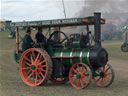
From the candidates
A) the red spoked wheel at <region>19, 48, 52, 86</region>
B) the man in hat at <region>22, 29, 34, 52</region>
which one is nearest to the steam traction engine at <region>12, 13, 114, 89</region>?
the red spoked wheel at <region>19, 48, 52, 86</region>

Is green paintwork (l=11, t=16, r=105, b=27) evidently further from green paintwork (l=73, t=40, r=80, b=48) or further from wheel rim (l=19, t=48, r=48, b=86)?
wheel rim (l=19, t=48, r=48, b=86)

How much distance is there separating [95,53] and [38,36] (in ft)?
7.31

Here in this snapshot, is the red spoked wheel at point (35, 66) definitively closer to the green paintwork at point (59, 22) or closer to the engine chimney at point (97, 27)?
the green paintwork at point (59, 22)

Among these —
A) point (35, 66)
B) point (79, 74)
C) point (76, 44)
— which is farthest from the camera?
point (35, 66)

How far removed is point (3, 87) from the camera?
831cm

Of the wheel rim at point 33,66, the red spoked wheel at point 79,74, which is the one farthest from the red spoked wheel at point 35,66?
the red spoked wheel at point 79,74

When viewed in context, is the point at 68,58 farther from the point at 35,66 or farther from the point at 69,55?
the point at 35,66

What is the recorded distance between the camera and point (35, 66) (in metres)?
8.92

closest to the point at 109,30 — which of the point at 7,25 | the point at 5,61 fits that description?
the point at 5,61

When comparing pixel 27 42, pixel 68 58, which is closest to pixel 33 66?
pixel 27 42

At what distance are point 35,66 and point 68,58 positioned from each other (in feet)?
3.44

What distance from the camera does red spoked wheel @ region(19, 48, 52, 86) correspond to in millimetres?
8586

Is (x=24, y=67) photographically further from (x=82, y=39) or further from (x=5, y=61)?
(x=5, y=61)

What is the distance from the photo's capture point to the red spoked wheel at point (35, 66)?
859 cm
